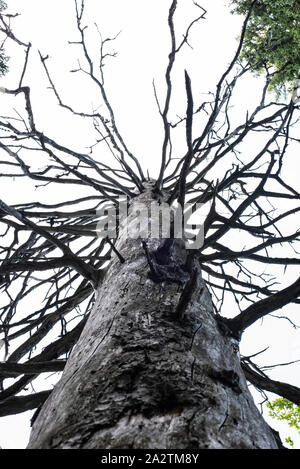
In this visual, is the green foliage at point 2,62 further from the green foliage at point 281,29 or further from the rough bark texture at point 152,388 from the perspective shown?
the green foliage at point 281,29

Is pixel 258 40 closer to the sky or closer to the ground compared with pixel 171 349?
closer to the sky

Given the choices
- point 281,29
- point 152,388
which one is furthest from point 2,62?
point 281,29

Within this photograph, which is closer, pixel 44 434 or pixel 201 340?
pixel 44 434

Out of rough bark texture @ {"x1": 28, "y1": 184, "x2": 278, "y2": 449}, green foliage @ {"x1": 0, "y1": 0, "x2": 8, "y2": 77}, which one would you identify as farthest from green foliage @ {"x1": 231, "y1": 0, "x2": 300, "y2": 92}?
rough bark texture @ {"x1": 28, "y1": 184, "x2": 278, "y2": 449}

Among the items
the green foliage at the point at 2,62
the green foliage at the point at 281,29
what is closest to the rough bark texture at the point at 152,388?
the green foliage at the point at 2,62

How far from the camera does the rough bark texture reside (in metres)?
0.71

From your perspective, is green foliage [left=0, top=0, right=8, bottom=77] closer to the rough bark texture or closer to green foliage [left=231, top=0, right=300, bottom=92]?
the rough bark texture

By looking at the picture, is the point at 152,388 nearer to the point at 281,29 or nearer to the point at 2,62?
the point at 2,62

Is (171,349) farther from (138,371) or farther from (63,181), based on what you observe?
(63,181)

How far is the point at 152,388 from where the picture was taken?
33.2 inches

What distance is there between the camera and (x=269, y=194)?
2.09 m
